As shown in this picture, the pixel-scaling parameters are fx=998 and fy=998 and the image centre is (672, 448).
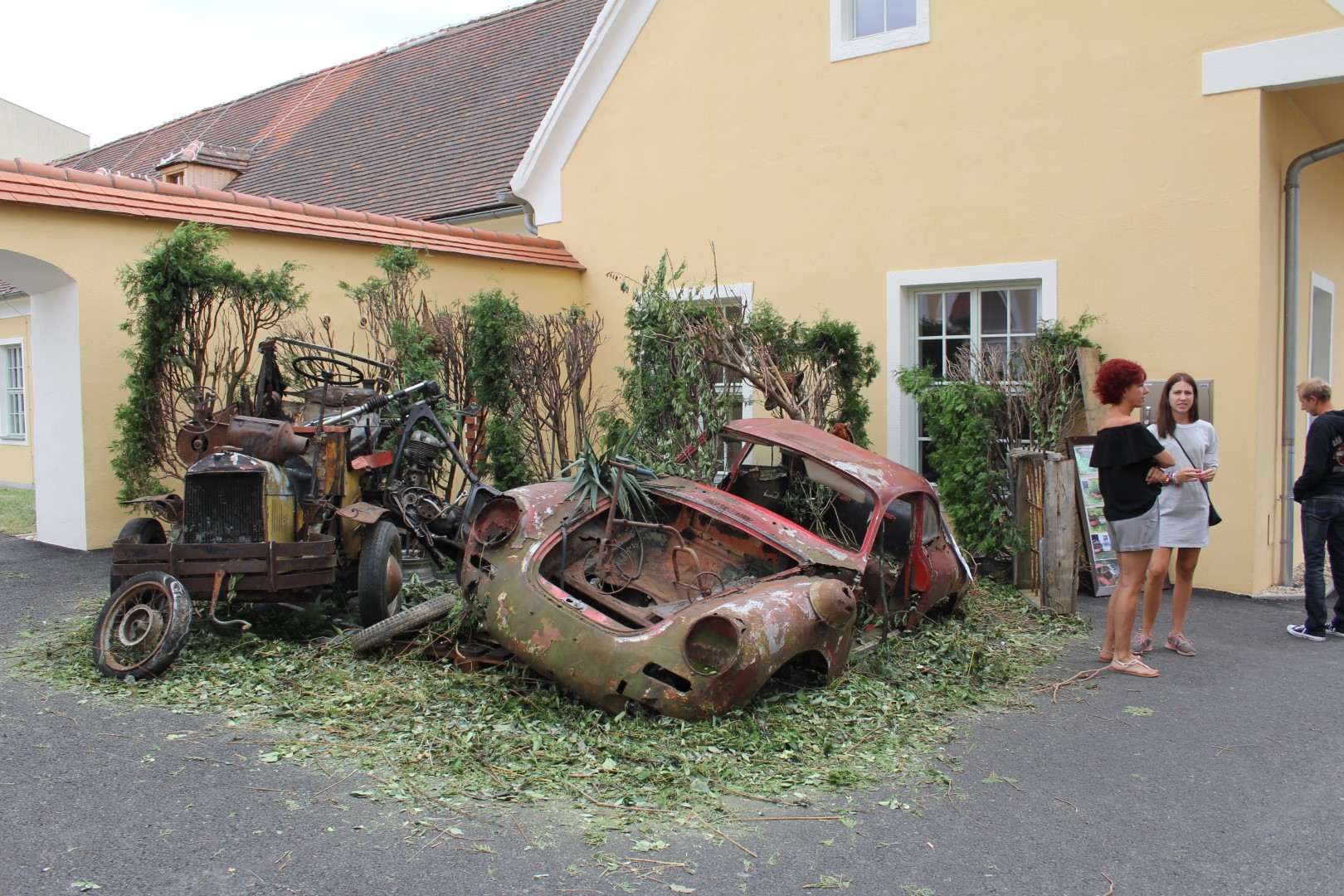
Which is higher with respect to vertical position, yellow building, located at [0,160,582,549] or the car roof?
yellow building, located at [0,160,582,549]

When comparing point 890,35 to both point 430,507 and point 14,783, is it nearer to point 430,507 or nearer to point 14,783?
point 430,507

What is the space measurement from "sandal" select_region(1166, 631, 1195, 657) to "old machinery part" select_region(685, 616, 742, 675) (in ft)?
11.6

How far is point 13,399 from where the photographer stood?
59.2 feet

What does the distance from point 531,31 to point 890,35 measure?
9.64 metres

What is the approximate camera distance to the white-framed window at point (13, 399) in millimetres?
17844

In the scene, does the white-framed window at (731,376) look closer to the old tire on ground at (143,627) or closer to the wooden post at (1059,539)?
the wooden post at (1059,539)

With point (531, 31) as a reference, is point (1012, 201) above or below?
below

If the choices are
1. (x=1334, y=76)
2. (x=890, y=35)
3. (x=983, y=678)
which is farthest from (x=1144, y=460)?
(x=890, y=35)

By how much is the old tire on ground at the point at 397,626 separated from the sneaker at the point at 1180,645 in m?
4.58

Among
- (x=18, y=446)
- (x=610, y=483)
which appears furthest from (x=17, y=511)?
(x=610, y=483)

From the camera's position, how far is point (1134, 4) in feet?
27.7

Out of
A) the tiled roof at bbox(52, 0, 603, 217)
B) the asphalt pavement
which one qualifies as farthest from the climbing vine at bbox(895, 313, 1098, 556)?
the tiled roof at bbox(52, 0, 603, 217)

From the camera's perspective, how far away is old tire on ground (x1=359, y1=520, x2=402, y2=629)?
6121mm

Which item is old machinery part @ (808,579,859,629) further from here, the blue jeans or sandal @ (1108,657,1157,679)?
the blue jeans
